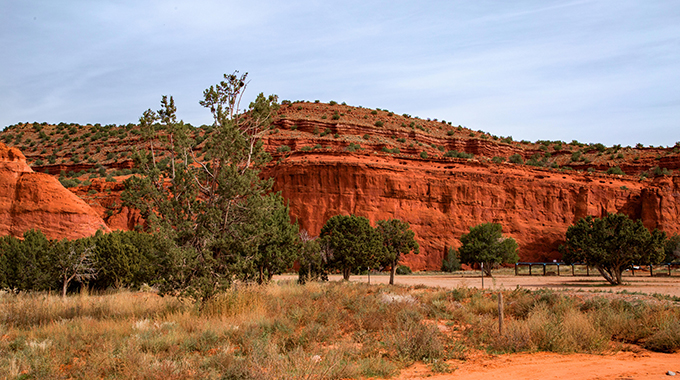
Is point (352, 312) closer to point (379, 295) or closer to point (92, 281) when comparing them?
point (379, 295)

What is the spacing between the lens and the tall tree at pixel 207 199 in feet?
33.6

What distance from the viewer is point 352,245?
25297 mm

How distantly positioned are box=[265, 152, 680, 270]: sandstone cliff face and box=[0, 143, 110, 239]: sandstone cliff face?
19.5 meters

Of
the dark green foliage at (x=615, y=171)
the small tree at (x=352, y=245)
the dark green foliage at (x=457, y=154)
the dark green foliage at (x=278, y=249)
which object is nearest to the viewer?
the dark green foliage at (x=278, y=249)

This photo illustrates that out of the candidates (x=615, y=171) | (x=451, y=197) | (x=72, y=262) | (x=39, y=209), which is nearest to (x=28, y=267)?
(x=72, y=262)

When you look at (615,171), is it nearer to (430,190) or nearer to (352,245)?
(430,190)

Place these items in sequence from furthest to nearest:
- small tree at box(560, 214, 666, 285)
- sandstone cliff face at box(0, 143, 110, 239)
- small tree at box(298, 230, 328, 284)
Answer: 1. sandstone cliff face at box(0, 143, 110, 239)
2. small tree at box(560, 214, 666, 285)
3. small tree at box(298, 230, 328, 284)

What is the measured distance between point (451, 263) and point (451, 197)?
24.0 ft

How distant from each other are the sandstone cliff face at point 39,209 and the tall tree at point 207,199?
21.9 metres

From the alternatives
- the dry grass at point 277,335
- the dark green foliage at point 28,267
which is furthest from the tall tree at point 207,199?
the dark green foliage at point 28,267

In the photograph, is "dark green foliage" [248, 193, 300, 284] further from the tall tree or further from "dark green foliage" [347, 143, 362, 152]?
"dark green foliage" [347, 143, 362, 152]

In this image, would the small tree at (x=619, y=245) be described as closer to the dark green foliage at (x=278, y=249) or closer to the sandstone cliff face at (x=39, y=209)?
the dark green foliage at (x=278, y=249)

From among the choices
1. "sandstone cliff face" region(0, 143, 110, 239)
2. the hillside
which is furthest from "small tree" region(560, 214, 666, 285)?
"sandstone cliff face" region(0, 143, 110, 239)

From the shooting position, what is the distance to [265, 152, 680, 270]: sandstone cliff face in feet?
148
